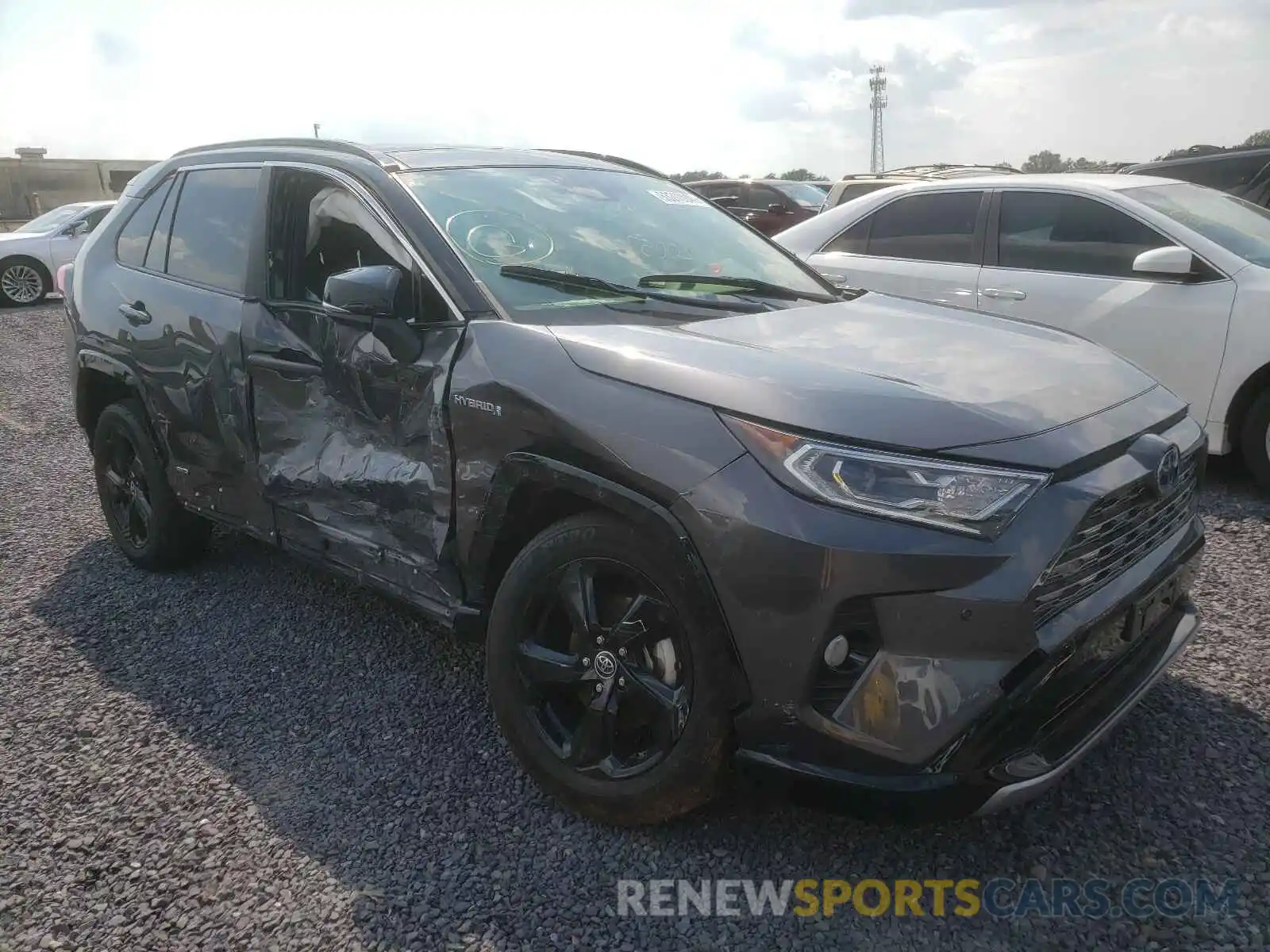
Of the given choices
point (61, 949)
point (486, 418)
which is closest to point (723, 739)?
point (486, 418)

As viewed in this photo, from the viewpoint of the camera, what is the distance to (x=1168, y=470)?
8.26 feet

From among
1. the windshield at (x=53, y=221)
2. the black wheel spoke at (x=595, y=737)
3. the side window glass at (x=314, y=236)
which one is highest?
the windshield at (x=53, y=221)

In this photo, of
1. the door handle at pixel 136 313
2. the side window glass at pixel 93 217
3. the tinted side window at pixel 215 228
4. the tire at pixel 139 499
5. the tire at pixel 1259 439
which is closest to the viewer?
the tinted side window at pixel 215 228

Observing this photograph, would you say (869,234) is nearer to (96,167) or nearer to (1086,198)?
(1086,198)

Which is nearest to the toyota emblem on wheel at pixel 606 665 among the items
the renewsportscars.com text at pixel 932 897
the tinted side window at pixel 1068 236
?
the renewsportscars.com text at pixel 932 897

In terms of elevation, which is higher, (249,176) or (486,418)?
(249,176)

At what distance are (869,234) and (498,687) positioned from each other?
4781 mm

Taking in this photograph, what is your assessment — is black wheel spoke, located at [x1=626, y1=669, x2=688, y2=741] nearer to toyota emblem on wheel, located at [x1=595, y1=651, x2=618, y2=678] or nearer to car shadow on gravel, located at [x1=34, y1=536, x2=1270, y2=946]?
toyota emblem on wheel, located at [x1=595, y1=651, x2=618, y2=678]

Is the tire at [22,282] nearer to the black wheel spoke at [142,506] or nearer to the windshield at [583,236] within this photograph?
the black wheel spoke at [142,506]

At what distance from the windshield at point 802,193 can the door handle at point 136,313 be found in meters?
13.1

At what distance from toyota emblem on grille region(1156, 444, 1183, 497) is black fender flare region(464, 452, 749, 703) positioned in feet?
3.75

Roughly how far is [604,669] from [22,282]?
16.1 metres

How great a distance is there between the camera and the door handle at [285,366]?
336 cm

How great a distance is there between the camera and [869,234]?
260 inches
